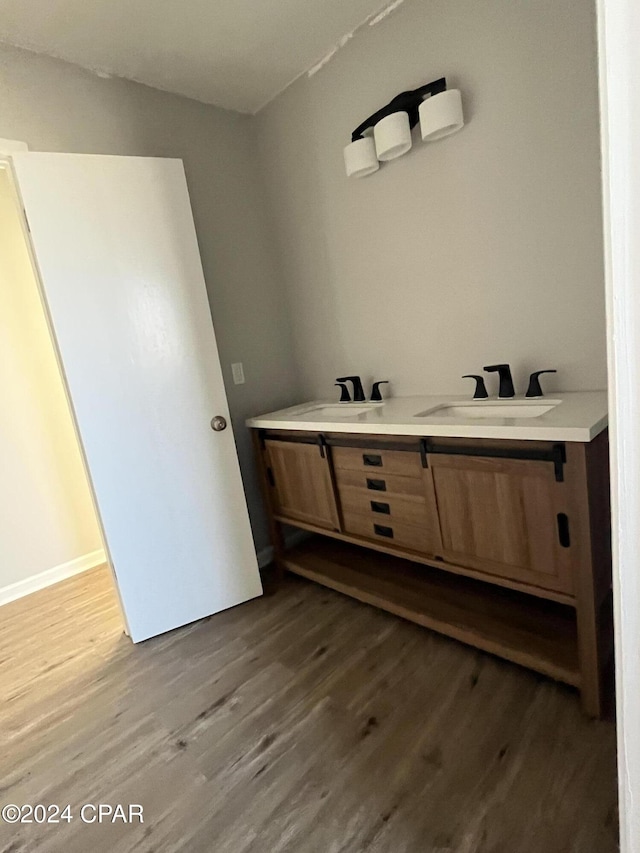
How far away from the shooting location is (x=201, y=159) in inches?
101

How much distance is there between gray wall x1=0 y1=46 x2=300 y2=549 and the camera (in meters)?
2.09

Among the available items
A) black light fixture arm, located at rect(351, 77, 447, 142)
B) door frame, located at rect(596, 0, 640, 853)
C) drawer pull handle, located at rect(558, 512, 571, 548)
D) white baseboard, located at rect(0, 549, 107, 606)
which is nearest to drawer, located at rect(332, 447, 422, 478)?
drawer pull handle, located at rect(558, 512, 571, 548)

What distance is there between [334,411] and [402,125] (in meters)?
1.24

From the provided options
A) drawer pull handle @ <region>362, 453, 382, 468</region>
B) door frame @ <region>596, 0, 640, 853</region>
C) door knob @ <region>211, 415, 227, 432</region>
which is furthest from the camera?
door knob @ <region>211, 415, 227, 432</region>

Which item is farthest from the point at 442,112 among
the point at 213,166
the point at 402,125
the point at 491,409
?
the point at 213,166

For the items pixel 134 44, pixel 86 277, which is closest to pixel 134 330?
pixel 86 277

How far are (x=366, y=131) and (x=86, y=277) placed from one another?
132 centimetres

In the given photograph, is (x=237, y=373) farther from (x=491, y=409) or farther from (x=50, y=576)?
(x=50, y=576)

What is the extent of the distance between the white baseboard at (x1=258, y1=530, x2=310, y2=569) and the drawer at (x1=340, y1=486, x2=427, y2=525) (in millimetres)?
799

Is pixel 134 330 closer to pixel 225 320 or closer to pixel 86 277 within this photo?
pixel 86 277

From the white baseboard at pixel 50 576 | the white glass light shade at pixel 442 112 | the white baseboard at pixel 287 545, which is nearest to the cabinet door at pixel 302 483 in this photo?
the white baseboard at pixel 287 545

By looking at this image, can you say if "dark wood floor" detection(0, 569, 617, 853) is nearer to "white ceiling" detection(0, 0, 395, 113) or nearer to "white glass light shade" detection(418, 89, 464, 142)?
"white glass light shade" detection(418, 89, 464, 142)

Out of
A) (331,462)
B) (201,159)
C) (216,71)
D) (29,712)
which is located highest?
(216,71)

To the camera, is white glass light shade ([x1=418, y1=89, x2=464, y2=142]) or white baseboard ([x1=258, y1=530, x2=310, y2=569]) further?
white baseboard ([x1=258, y1=530, x2=310, y2=569])
